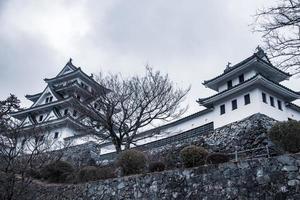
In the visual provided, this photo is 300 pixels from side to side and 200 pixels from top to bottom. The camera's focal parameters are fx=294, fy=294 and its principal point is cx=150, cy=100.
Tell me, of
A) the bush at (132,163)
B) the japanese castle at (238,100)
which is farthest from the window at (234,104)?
the bush at (132,163)

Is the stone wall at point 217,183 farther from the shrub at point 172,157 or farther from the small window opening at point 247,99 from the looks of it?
the small window opening at point 247,99

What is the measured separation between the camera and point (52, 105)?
92.6 ft

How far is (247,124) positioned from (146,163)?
260 inches

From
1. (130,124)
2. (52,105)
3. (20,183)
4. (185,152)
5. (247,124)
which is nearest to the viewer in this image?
(20,183)

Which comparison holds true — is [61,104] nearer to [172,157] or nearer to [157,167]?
[172,157]

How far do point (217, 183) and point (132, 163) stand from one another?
163 inches

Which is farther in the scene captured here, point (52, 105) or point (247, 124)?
point (52, 105)

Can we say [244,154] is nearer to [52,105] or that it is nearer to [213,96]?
[213,96]

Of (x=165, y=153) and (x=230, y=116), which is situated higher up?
(x=230, y=116)

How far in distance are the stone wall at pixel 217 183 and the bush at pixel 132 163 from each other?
0.87 meters

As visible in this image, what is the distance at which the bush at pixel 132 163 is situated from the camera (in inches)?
471

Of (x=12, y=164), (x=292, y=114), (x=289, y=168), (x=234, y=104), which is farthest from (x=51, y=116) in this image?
(x=289, y=168)

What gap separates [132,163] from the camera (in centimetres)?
1198

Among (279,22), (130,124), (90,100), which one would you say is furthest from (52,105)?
(279,22)
